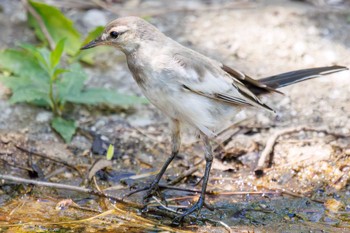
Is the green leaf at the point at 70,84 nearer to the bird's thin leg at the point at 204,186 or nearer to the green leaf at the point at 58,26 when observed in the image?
the green leaf at the point at 58,26

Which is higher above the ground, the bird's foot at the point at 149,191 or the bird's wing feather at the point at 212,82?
the bird's wing feather at the point at 212,82

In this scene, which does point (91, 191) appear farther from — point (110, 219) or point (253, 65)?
point (253, 65)

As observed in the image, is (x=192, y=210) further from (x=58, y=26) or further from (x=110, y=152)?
(x=58, y=26)

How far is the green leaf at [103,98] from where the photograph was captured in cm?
604

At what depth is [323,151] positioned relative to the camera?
5695 mm

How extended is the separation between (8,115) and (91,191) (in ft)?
4.69

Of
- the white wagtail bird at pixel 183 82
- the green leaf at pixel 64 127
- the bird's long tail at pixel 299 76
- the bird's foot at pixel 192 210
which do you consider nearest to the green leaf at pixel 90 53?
the green leaf at pixel 64 127

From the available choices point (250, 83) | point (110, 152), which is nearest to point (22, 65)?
point (110, 152)

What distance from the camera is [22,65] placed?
6.34 m

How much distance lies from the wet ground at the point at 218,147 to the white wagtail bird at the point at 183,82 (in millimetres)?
368

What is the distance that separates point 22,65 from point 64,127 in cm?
80

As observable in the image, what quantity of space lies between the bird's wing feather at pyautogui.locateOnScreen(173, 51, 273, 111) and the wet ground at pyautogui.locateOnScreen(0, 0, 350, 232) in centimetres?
73

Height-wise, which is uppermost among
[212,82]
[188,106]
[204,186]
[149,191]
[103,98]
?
[212,82]

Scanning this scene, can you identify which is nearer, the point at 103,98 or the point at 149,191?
the point at 149,191
